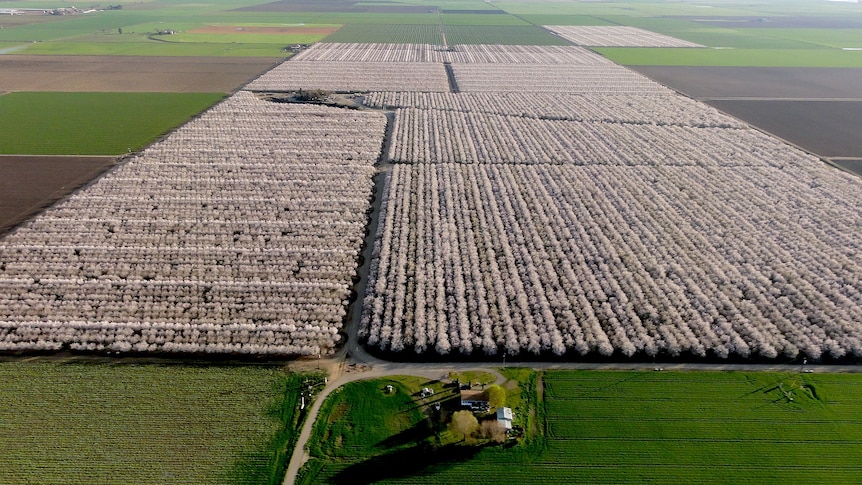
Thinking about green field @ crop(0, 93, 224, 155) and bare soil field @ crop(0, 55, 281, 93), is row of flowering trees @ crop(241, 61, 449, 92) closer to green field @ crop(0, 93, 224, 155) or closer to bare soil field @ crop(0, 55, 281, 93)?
bare soil field @ crop(0, 55, 281, 93)

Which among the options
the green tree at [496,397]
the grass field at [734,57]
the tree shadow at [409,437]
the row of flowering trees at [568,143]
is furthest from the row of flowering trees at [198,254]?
the grass field at [734,57]

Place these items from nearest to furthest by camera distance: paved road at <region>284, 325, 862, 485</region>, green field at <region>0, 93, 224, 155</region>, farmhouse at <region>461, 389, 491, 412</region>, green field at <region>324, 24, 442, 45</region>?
farmhouse at <region>461, 389, 491, 412</region>, paved road at <region>284, 325, 862, 485</region>, green field at <region>0, 93, 224, 155</region>, green field at <region>324, 24, 442, 45</region>

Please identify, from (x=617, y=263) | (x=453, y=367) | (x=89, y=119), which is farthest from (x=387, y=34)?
(x=453, y=367)

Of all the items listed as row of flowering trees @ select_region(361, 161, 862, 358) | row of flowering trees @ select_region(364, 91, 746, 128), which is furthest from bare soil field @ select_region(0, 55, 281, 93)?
row of flowering trees @ select_region(361, 161, 862, 358)

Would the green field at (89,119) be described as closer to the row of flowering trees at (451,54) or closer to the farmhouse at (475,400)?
the row of flowering trees at (451,54)

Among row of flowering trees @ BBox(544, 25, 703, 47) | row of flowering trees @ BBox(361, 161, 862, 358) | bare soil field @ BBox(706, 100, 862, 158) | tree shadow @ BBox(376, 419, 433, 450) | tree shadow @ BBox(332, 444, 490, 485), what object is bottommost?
tree shadow @ BBox(332, 444, 490, 485)

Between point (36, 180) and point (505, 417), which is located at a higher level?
point (36, 180)

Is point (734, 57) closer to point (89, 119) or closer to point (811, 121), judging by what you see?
point (811, 121)

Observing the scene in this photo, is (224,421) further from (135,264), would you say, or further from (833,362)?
(833,362)
